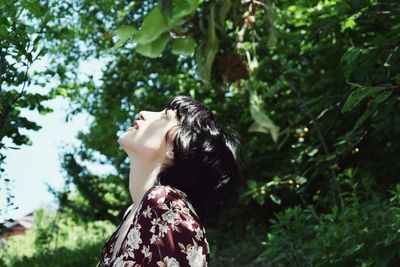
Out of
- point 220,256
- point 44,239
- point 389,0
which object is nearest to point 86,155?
point 44,239

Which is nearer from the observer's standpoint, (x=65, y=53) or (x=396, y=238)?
(x=396, y=238)

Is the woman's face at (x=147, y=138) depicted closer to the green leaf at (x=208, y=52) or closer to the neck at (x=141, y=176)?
the neck at (x=141, y=176)

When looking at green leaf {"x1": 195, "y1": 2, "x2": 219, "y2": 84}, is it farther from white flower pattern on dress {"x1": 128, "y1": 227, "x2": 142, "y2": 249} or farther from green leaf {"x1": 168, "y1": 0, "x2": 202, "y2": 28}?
white flower pattern on dress {"x1": 128, "y1": 227, "x2": 142, "y2": 249}

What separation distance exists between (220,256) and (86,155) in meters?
3.42

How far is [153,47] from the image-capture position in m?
0.93

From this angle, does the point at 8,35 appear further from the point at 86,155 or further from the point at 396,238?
the point at 86,155

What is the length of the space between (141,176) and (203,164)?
0.76 ft

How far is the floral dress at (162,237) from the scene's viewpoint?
6.95 ft

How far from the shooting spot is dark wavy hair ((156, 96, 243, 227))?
8.03ft

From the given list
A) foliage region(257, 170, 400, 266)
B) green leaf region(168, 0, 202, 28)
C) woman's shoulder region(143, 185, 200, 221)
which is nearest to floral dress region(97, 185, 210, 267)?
woman's shoulder region(143, 185, 200, 221)

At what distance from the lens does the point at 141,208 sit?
223cm

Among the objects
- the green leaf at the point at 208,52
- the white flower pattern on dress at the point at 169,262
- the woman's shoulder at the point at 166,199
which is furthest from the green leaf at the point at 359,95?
the green leaf at the point at 208,52

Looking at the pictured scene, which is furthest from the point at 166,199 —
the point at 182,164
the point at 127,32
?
the point at 127,32

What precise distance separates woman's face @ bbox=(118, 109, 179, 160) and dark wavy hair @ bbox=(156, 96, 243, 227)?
0.03 metres
